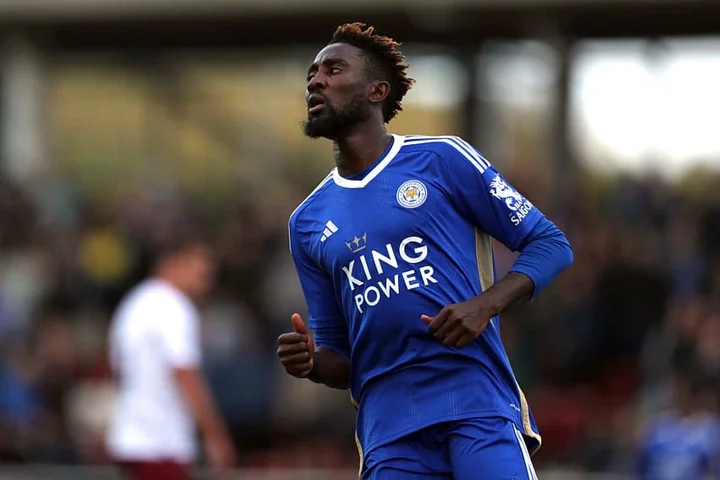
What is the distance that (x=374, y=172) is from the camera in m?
5.58

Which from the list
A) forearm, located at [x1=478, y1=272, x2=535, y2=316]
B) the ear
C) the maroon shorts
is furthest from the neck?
the maroon shorts

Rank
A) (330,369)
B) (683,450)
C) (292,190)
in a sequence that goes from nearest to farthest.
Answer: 1. (330,369)
2. (683,450)
3. (292,190)

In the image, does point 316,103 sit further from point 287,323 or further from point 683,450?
point 287,323

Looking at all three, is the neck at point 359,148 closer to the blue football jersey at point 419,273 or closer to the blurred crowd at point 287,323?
the blue football jersey at point 419,273

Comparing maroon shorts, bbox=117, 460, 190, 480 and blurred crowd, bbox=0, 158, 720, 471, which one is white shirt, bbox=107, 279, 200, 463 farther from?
blurred crowd, bbox=0, 158, 720, 471

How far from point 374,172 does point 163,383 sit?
433cm

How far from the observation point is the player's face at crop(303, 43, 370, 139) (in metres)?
5.57

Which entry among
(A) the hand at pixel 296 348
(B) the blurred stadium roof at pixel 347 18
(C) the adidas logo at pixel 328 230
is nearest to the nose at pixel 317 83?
(C) the adidas logo at pixel 328 230

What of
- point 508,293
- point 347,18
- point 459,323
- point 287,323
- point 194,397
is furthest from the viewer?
point 347,18

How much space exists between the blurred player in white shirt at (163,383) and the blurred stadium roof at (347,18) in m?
7.37

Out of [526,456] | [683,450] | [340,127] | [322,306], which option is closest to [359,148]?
[340,127]

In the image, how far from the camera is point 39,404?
14.3 m

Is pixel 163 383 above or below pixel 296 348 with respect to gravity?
below

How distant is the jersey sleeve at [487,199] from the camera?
5438 mm
